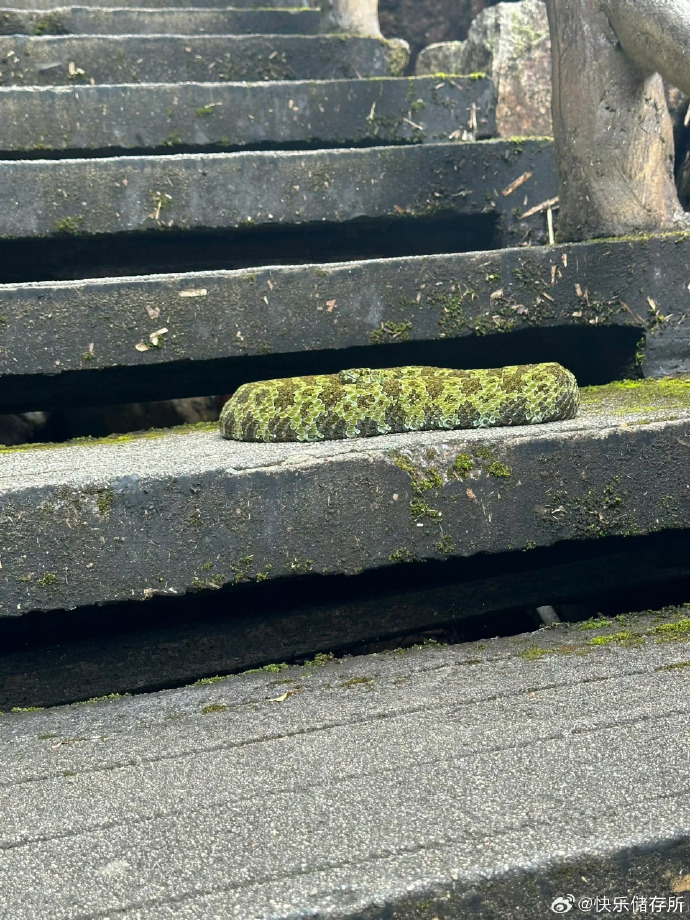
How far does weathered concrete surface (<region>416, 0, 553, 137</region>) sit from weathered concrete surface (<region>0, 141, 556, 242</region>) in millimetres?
1094

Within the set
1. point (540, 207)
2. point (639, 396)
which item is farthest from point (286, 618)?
point (540, 207)

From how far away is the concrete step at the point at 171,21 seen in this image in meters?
5.80

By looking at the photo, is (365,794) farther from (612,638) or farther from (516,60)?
(516,60)

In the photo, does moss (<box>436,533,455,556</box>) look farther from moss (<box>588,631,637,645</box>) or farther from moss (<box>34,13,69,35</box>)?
moss (<box>34,13,69,35</box>)

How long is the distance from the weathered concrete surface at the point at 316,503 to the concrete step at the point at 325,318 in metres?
0.55

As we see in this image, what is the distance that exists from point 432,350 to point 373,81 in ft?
5.46

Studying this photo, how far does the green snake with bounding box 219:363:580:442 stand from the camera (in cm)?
308

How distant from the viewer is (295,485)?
8.38 feet

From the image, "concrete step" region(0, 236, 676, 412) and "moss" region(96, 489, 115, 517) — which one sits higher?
"concrete step" region(0, 236, 676, 412)

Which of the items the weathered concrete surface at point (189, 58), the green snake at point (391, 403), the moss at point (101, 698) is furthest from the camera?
the weathered concrete surface at point (189, 58)

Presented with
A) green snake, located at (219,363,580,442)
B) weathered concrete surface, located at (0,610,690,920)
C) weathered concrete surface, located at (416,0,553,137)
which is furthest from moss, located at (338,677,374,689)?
weathered concrete surface, located at (416,0,553,137)

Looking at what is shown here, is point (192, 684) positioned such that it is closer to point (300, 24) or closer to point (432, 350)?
point (432, 350)

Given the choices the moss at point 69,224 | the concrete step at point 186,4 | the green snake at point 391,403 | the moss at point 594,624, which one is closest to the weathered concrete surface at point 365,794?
the moss at point 594,624

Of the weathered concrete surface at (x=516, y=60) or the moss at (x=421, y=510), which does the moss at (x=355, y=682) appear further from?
the weathered concrete surface at (x=516, y=60)
